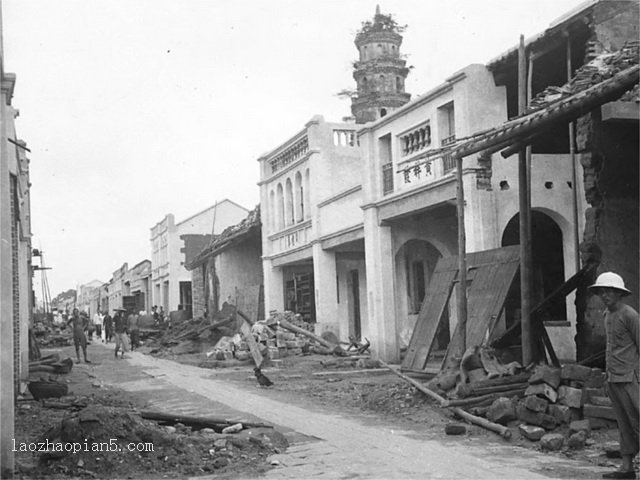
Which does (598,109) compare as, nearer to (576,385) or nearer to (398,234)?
(576,385)

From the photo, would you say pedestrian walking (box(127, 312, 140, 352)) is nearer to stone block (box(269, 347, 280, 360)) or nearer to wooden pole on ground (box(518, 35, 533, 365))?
stone block (box(269, 347, 280, 360))

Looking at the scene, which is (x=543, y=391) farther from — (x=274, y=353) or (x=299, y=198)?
(x=299, y=198)

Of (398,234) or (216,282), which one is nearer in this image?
(398,234)

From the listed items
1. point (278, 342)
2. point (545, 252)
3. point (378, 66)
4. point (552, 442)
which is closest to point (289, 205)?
point (278, 342)

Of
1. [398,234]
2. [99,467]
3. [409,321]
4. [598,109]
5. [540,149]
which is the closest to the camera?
[99,467]

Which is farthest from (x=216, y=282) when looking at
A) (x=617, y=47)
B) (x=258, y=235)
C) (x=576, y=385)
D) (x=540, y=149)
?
(x=576, y=385)

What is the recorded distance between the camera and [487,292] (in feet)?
41.3

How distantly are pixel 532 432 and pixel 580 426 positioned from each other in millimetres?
531

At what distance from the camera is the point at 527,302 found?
11117mm

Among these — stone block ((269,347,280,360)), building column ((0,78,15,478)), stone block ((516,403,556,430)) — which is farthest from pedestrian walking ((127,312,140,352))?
building column ((0,78,15,478))

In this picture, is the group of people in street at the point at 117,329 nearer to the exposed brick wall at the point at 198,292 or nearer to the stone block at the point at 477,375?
the exposed brick wall at the point at 198,292

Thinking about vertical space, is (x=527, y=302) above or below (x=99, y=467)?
above

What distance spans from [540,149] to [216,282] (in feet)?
74.3

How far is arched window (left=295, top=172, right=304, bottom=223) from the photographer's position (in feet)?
87.7
